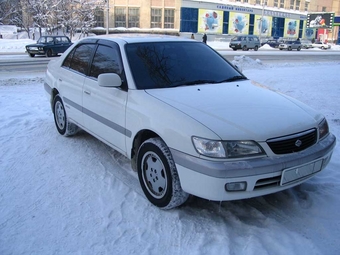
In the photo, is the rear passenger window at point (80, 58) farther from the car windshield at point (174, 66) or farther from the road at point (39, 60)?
the road at point (39, 60)

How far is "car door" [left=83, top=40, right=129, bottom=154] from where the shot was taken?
381 centimetres

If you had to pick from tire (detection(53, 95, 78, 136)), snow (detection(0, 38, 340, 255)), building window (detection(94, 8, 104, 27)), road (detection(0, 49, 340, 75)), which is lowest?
snow (detection(0, 38, 340, 255))

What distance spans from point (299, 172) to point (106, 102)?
2246mm

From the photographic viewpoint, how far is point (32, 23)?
45.0 meters

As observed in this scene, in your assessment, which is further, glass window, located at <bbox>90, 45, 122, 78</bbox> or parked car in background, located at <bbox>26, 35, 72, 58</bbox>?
parked car in background, located at <bbox>26, 35, 72, 58</bbox>

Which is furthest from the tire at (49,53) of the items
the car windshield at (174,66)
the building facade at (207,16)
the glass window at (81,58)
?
the building facade at (207,16)

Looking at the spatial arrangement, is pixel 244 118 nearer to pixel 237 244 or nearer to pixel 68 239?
pixel 237 244

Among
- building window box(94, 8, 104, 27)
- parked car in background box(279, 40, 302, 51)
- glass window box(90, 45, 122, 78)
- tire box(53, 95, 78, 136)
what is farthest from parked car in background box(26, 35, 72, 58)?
building window box(94, 8, 104, 27)

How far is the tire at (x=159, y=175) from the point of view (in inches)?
125

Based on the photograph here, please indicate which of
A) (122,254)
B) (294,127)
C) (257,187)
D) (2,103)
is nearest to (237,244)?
(257,187)

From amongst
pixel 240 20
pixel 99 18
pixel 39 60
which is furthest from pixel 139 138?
pixel 240 20

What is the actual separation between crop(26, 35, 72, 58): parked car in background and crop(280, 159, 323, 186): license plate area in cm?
2322

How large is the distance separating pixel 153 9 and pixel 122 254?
196 ft

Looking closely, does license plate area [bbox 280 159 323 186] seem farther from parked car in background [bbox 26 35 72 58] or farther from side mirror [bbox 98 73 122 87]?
parked car in background [bbox 26 35 72 58]
